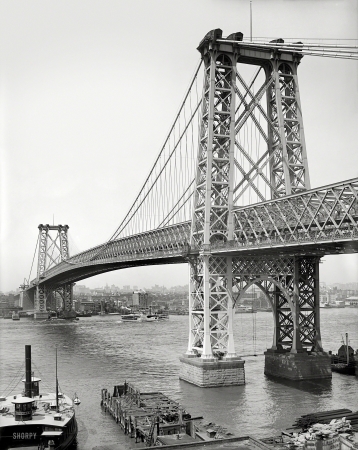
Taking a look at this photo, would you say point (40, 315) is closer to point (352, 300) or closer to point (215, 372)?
point (352, 300)

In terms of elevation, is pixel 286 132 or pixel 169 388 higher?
pixel 286 132

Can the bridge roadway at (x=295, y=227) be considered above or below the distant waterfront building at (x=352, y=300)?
above

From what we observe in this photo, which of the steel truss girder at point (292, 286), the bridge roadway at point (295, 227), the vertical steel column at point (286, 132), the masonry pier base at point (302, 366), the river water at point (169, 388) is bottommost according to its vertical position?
the river water at point (169, 388)

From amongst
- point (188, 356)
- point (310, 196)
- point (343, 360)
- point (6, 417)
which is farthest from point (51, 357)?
point (310, 196)

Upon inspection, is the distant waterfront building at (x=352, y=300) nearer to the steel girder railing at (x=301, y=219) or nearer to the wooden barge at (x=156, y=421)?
the steel girder railing at (x=301, y=219)

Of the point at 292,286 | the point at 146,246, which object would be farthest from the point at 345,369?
the point at 146,246

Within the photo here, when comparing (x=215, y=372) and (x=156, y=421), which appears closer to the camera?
(x=156, y=421)

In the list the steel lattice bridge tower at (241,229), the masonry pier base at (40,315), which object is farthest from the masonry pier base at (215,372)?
the masonry pier base at (40,315)

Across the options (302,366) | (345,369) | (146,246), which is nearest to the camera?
(302,366)
